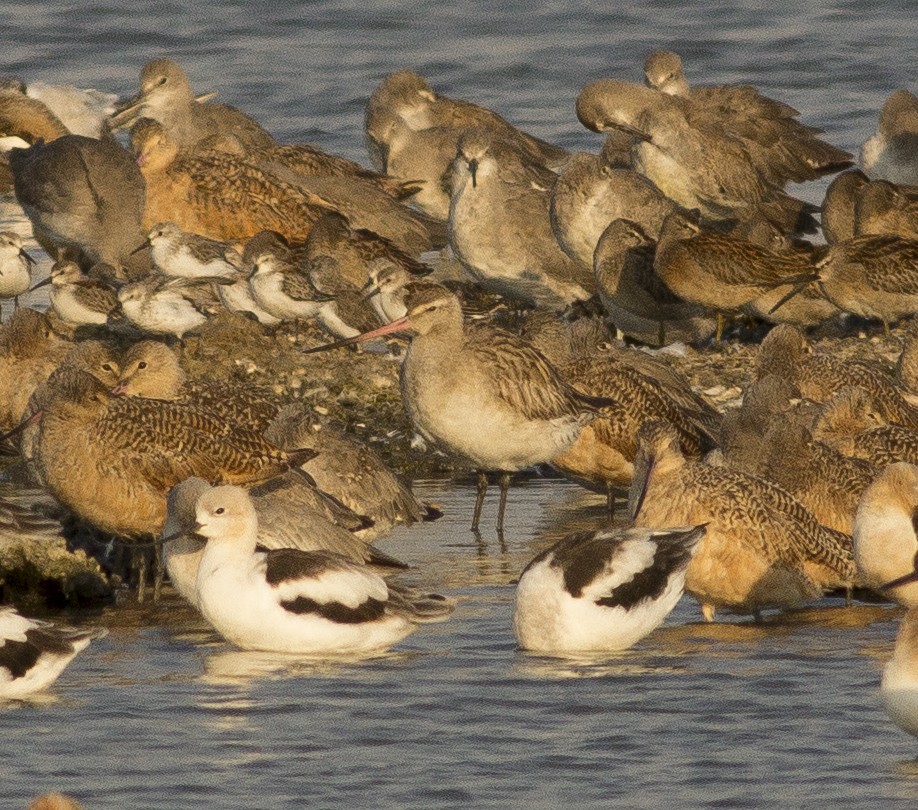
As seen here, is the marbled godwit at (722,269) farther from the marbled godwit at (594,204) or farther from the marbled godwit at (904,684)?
the marbled godwit at (904,684)

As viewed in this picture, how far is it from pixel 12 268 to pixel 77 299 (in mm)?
1629

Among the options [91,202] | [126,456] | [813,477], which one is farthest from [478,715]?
[91,202]

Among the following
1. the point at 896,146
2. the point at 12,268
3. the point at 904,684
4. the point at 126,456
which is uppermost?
the point at 904,684

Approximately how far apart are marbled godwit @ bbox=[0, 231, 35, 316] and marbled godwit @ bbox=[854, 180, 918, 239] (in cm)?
616

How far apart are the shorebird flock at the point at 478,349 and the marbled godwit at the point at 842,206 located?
22mm

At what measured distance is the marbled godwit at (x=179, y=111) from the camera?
20.3 metres

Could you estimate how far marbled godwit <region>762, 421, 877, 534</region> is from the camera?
1055 centimetres

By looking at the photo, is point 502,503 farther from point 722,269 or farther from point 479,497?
point 722,269

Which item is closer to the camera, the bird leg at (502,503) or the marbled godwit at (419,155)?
the bird leg at (502,503)

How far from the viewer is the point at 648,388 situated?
1214 cm

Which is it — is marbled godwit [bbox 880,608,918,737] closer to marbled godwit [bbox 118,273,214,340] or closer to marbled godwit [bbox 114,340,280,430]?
marbled godwit [bbox 114,340,280,430]

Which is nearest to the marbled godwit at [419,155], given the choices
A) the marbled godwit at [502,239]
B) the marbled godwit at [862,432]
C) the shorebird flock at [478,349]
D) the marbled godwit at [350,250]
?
the shorebird flock at [478,349]

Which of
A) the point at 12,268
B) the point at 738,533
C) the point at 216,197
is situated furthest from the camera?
the point at 216,197

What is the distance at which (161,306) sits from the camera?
48.0ft
